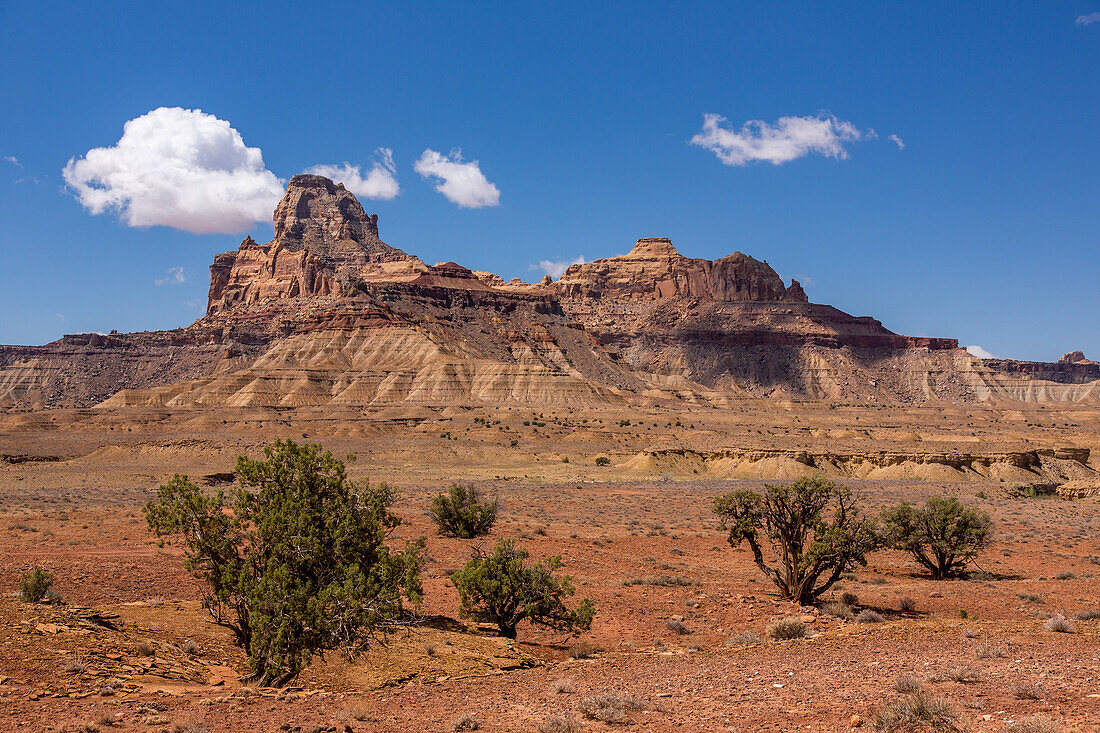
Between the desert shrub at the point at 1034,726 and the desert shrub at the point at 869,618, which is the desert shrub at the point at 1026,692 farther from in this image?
the desert shrub at the point at 869,618

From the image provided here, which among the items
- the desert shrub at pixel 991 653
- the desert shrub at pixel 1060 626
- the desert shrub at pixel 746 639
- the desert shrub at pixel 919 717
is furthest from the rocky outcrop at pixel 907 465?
the desert shrub at pixel 919 717

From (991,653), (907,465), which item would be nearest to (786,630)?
(991,653)

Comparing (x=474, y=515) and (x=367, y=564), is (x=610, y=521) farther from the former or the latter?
(x=367, y=564)

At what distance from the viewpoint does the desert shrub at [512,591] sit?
46.2ft

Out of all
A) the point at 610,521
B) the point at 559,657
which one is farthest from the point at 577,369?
the point at 559,657

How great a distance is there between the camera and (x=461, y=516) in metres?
26.3

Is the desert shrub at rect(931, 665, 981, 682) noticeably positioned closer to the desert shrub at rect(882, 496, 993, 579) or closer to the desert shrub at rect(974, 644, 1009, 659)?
the desert shrub at rect(974, 644, 1009, 659)

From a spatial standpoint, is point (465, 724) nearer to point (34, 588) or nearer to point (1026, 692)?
point (1026, 692)

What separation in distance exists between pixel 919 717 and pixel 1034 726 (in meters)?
→ 1.02

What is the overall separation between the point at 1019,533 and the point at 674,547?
1466 cm

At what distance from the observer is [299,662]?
10.1 meters

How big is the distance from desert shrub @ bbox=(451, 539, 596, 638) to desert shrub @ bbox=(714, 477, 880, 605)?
509cm

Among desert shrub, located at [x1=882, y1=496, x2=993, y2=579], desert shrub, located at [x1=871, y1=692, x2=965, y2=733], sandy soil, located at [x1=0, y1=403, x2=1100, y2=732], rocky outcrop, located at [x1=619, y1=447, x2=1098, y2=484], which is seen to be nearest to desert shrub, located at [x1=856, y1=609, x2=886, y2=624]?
sandy soil, located at [x1=0, y1=403, x2=1100, y2=732]

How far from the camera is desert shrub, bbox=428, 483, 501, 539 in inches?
1027
